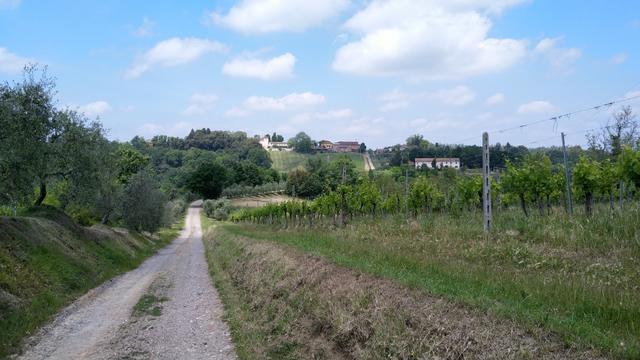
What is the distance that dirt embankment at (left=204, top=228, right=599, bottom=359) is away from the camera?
6898 millimetres

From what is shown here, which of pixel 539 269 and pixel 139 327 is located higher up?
pixel 539 269

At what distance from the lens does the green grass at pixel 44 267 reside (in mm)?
13242

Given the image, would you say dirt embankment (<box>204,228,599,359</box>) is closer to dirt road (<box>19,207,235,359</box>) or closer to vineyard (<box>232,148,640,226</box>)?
dirt road (<box>19,207,235,359</box>)

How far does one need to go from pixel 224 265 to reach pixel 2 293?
46.8 ft

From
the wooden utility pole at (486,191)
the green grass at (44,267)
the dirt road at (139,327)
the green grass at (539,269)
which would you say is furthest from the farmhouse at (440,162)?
the dirt road at (139,327)

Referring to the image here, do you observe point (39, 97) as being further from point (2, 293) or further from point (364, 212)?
point (364, 212)

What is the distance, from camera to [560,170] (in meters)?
34.1

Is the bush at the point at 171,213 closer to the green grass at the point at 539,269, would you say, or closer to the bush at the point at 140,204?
the bush at the point at 140,204

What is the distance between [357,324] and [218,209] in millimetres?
105516

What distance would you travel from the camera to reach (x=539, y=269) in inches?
481

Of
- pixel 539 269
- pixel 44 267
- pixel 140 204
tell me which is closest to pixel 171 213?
→ pixel 140 204

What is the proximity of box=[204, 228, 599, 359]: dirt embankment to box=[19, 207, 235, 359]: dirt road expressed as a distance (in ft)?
2.59

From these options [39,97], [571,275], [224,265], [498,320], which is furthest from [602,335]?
[39,97]

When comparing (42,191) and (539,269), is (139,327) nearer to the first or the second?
(539,269)
